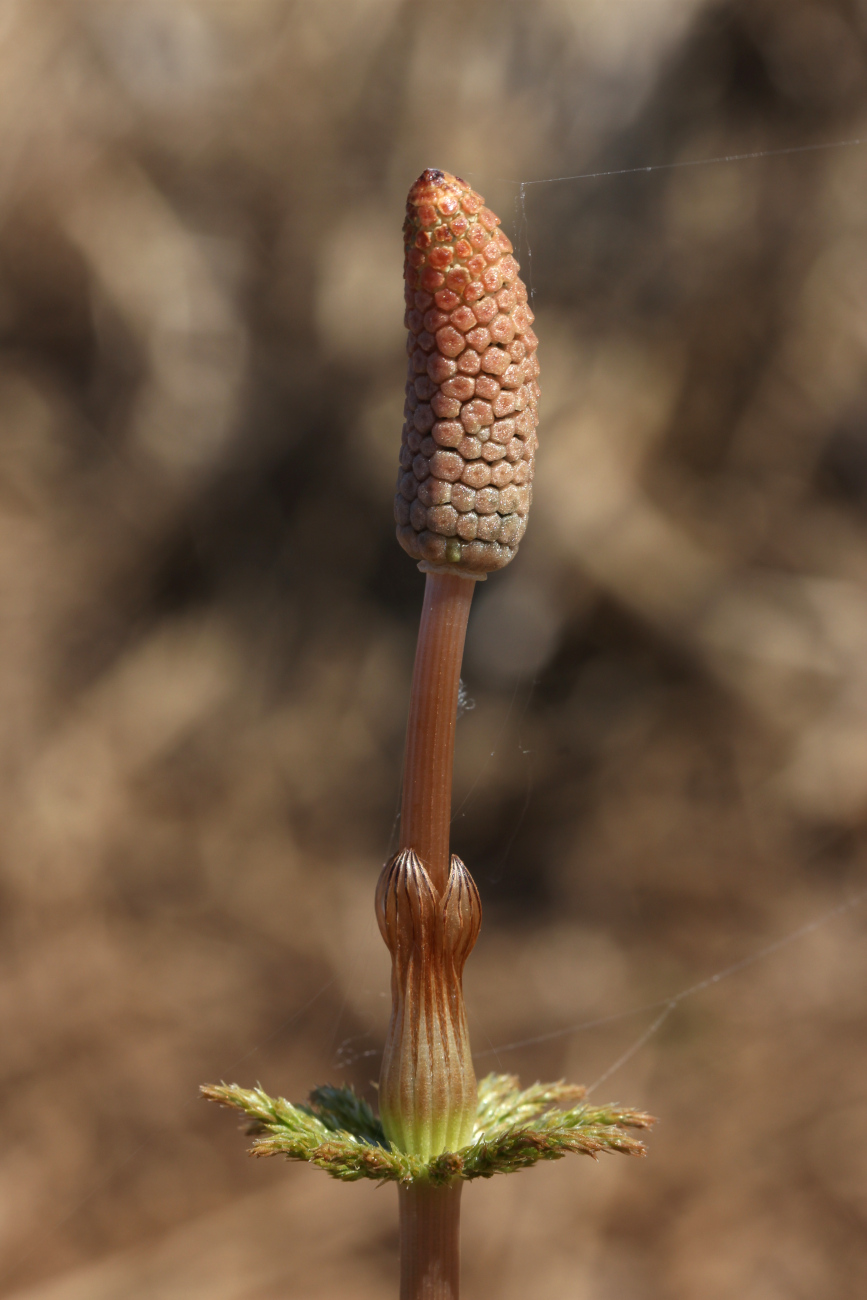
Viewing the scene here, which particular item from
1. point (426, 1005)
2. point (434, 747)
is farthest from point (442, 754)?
point (426, 1005)

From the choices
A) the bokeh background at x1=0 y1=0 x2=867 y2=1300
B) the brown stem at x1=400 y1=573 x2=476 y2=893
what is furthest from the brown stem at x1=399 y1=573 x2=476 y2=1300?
the bokeh background at x1=0 y1=0 x2=867 y2=1300

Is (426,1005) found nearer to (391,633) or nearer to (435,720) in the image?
(435,720)

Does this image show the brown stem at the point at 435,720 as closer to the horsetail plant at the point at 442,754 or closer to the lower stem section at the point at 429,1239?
the horsetail plant at the point at 442,754

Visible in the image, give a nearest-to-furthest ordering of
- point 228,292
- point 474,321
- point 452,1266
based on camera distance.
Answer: point 474,321
point 452,1266
point 228,292

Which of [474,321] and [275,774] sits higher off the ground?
[275,774]

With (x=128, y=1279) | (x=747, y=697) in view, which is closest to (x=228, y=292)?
(x=747, y=697)

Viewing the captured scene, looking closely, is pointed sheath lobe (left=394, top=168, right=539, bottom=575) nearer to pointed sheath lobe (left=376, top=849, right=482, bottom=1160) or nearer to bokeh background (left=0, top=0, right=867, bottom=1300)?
pointed sheath lobe (left=376, top=849, right=482, bottom=1160)

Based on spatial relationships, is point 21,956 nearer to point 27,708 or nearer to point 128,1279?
point 27,708
